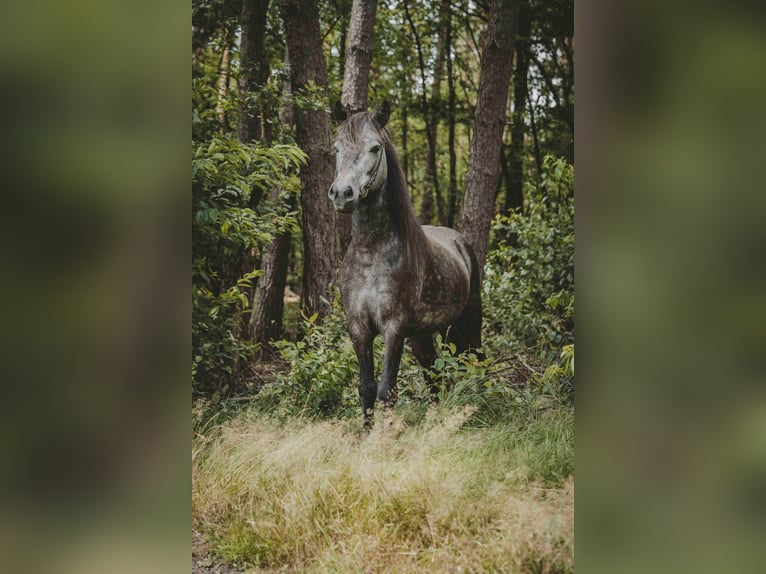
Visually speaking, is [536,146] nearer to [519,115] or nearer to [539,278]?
[519,115]

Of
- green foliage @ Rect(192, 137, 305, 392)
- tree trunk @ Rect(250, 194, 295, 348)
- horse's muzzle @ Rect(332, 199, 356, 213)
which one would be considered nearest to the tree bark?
green foliage @ Rect(192, 137, 305, 392)

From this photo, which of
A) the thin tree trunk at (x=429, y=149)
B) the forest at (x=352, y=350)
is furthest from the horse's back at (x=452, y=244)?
the thin tree trunk at (x=429, y=149)

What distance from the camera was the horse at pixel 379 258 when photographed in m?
2.78

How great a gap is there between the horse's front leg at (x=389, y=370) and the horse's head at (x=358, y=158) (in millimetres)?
705

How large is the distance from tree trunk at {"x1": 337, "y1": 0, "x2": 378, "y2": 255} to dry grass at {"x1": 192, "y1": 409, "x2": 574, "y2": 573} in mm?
2010

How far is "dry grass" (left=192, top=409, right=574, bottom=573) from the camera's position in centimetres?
198

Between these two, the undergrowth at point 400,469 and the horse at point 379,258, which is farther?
the horse at point 379,258

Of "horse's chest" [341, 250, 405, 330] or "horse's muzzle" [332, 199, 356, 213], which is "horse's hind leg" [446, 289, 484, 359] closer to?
"horse's chest" [341, 250, 405, 330]

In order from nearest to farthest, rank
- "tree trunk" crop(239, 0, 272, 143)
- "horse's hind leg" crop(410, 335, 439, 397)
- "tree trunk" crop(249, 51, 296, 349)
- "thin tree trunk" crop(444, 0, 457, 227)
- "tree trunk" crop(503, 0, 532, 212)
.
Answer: "horse's hind leg" crop(410, 335, 439, 397)
"tree trunk" crop(239, 0, 272, 143)
"tree trunk" crop(249, 51, 296, 349)
"tree trunk" crop(503, 0, 532, 212)
"thin tree trunk" crop(444, 0, 457, 227)

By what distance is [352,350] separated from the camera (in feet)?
11.7

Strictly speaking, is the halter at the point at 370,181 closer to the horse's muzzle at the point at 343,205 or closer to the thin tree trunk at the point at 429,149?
the horse's muzzle at the point at 343,205

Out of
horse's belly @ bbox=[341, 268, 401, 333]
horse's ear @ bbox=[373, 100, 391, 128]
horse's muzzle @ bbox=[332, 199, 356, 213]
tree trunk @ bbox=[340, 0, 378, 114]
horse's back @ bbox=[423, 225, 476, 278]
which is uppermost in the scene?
tree trunk @ bbox=[340, 0, 378, 114]

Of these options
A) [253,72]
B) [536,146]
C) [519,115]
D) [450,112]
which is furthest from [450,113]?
[253,72]

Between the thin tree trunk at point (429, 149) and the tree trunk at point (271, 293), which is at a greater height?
the thin tree trunk at point (429, 149)
